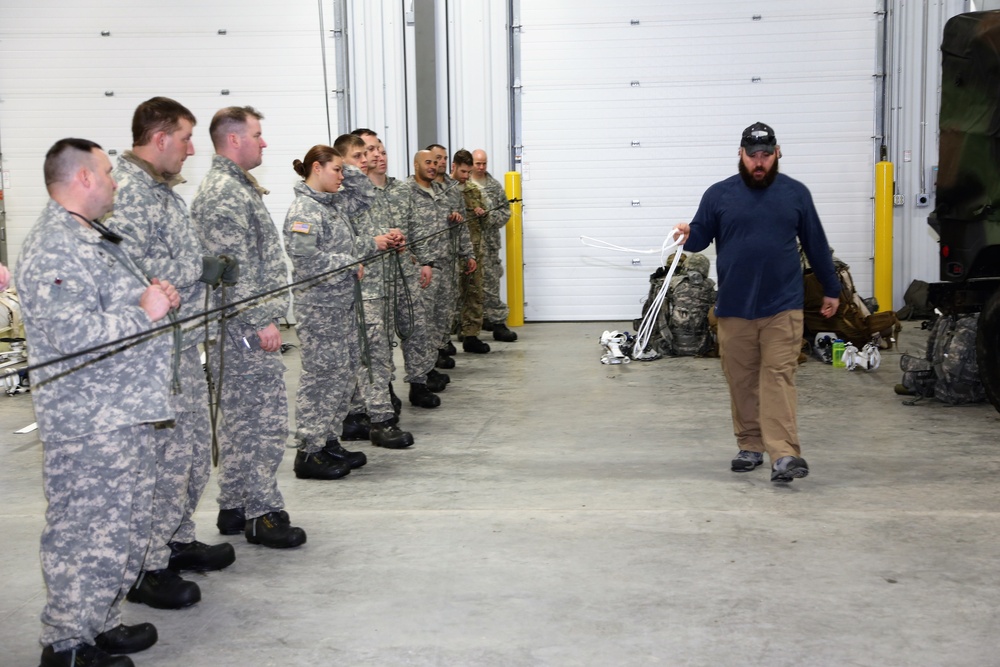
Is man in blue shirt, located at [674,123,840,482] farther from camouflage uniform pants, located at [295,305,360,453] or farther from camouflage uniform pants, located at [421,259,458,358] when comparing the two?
camouflage uniform pants, located at [421,259,458,358]

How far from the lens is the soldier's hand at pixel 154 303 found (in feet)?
10.6

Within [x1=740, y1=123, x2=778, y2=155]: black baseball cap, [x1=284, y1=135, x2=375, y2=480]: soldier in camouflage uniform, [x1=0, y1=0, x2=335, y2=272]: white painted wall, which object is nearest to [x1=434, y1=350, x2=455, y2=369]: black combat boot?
[x1=284, y1=135, x2=375, y2=480]: soldier in camouflage uniform

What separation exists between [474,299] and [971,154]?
4.97m

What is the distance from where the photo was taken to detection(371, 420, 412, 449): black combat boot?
647 centimetres

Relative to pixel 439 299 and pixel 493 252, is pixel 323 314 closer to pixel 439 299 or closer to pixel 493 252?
pixel 439 299

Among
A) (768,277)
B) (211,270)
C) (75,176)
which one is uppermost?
(75,176)

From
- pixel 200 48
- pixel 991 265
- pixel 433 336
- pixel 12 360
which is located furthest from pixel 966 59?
pixel 200 48

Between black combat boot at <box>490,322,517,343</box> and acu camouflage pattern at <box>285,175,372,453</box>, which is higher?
acu camouflage pattern at <box>285,175,372,453</box>

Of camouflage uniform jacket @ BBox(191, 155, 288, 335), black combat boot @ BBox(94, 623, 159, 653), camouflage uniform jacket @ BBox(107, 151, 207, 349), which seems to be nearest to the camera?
black combat boot @ BBox(94, 623, 159, 653)

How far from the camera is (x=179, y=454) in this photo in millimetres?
3896

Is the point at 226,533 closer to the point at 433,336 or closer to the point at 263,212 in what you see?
the point at 263,212

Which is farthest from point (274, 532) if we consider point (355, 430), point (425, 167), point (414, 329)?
point (425, 167)

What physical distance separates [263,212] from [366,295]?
1.87 meters

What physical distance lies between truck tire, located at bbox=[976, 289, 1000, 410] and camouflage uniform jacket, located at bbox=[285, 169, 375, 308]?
3777 mm
